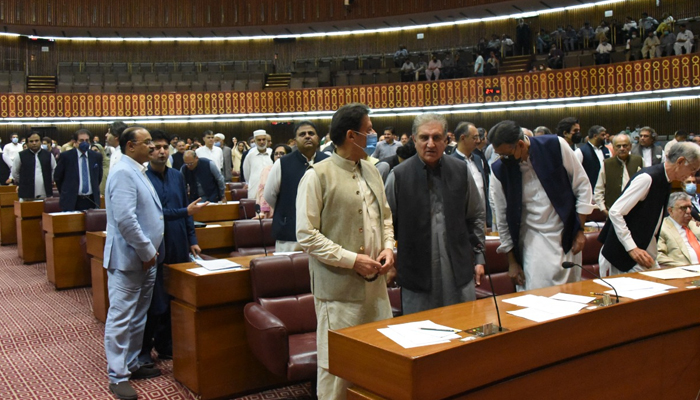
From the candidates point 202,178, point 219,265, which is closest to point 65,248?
point 202,178

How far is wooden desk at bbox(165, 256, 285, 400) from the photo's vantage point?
3547mm

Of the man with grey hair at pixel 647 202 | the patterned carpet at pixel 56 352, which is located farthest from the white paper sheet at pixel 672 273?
the patterned carpet at pixel 56 352

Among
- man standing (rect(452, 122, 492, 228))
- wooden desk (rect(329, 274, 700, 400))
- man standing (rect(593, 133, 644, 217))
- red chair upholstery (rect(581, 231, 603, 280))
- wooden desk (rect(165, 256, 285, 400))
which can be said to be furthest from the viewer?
man standing (rect(593, 133, 644, 217))

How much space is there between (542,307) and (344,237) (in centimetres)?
84

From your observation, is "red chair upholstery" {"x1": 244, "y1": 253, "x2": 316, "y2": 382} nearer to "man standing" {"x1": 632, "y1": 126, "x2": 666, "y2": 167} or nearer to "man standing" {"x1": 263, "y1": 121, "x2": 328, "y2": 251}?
"man standing" {"x1": 263, "y1": 121, "x2": 328, "y2": 251}

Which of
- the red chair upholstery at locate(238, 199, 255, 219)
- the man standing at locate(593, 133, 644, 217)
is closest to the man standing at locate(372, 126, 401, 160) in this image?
the red chair upholstery at locate(238, 199, 255, 219)

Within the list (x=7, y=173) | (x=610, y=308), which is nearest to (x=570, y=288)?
(x=610, y=308)

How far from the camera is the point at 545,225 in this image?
10.5ft

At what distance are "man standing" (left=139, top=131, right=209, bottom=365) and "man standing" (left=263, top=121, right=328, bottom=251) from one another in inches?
20.9

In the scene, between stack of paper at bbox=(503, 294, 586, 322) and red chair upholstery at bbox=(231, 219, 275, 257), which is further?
red chair upholstery at bbox=(231, 219, 275, 257)

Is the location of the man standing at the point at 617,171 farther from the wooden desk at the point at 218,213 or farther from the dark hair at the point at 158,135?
the dark hair at the point at 158,135

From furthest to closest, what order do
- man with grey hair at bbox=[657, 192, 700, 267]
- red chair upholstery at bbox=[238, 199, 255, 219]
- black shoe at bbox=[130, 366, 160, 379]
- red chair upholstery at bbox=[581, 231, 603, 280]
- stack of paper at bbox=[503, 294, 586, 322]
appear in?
red chair upholstery at bbox=[238, 199, 255, 219]
red chair upholstery at bbox=[581, 231, 603, 280]
man with grey hair at bbox=[657, 192, 700, 267]
black shoe at bbox=[130, 366, 160, 379]
stack of paper at bbox=[503, 294, 586, 322]

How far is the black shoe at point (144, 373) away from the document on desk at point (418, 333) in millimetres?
2369

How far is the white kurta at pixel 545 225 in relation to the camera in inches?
125
